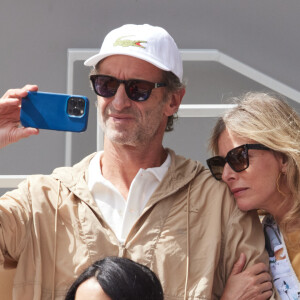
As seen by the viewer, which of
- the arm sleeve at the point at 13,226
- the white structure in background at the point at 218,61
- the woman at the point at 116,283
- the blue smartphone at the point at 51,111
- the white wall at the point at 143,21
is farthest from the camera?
the white wall at the point at 143,21

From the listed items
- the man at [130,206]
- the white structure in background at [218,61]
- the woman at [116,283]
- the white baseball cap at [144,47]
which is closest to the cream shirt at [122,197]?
the man at [130,206]

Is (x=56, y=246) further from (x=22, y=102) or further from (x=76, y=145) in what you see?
(x=76, y=145)

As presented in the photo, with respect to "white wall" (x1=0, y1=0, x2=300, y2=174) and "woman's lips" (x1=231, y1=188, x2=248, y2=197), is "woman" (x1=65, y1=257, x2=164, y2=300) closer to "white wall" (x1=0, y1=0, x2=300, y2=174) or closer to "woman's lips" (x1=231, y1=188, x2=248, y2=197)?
"woman's lips" (x1=231, y1=188, x2=248, y2=197)

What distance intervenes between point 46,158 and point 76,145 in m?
0.19

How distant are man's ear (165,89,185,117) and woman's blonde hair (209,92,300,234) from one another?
0.18 meters

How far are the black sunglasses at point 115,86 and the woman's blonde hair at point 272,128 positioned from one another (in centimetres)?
35

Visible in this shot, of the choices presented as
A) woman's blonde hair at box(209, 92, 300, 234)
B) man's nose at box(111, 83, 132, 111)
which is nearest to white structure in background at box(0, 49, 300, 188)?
woman's blonde hair at box(209, 92, 300, 234)

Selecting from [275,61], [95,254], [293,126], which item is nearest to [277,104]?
[293,126]

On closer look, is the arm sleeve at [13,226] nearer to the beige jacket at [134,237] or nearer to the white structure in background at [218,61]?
the beige jacket at [134,237]

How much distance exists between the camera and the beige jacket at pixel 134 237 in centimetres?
269

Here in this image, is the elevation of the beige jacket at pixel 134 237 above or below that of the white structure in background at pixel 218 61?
below

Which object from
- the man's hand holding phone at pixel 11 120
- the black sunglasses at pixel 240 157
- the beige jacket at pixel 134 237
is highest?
the man's hand holding phone at pixel 11 120

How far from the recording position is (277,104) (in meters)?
2.98

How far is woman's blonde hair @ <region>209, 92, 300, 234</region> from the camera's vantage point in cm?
284
